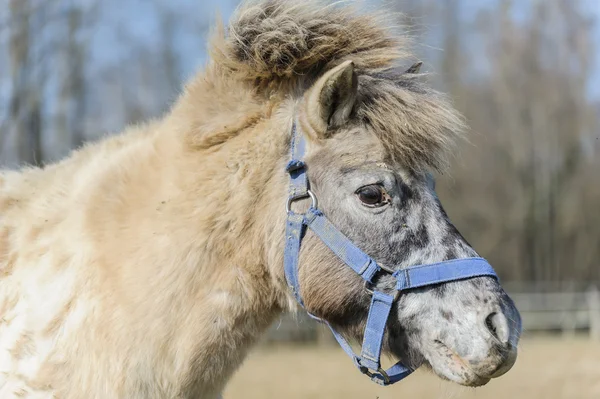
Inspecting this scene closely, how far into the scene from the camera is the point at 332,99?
296 centimetres

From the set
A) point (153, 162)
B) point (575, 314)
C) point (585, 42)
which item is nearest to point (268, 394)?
point (153, 162)

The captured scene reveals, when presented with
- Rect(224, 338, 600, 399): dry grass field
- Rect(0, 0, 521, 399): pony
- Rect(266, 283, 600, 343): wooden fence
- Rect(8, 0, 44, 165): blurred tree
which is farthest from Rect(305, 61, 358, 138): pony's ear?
Rect(266, 283, 600, 343): wooden fence

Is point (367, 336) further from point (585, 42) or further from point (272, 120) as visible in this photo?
point (585, 42)

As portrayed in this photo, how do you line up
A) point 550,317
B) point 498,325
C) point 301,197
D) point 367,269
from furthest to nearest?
point 550,317 → point 301,197 → point 367,269 → point 498,325

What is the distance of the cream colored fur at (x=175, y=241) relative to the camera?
9.21 ft

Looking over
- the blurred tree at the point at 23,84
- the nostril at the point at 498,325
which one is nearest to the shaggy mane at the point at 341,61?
the nostril at the point at 498,325

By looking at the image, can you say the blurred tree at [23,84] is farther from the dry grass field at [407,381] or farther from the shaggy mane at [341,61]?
the shaggy mane at [341,61]

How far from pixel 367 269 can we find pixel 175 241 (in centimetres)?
84

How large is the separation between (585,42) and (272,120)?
25.6m

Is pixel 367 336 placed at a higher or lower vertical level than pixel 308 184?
lower

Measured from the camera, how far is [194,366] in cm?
282

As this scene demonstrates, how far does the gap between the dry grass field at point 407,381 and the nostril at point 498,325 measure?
18.4ft

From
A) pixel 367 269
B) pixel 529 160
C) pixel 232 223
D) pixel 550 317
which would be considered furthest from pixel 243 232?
pixel 529 160

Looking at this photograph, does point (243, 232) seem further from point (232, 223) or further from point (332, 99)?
point (332, 99)
